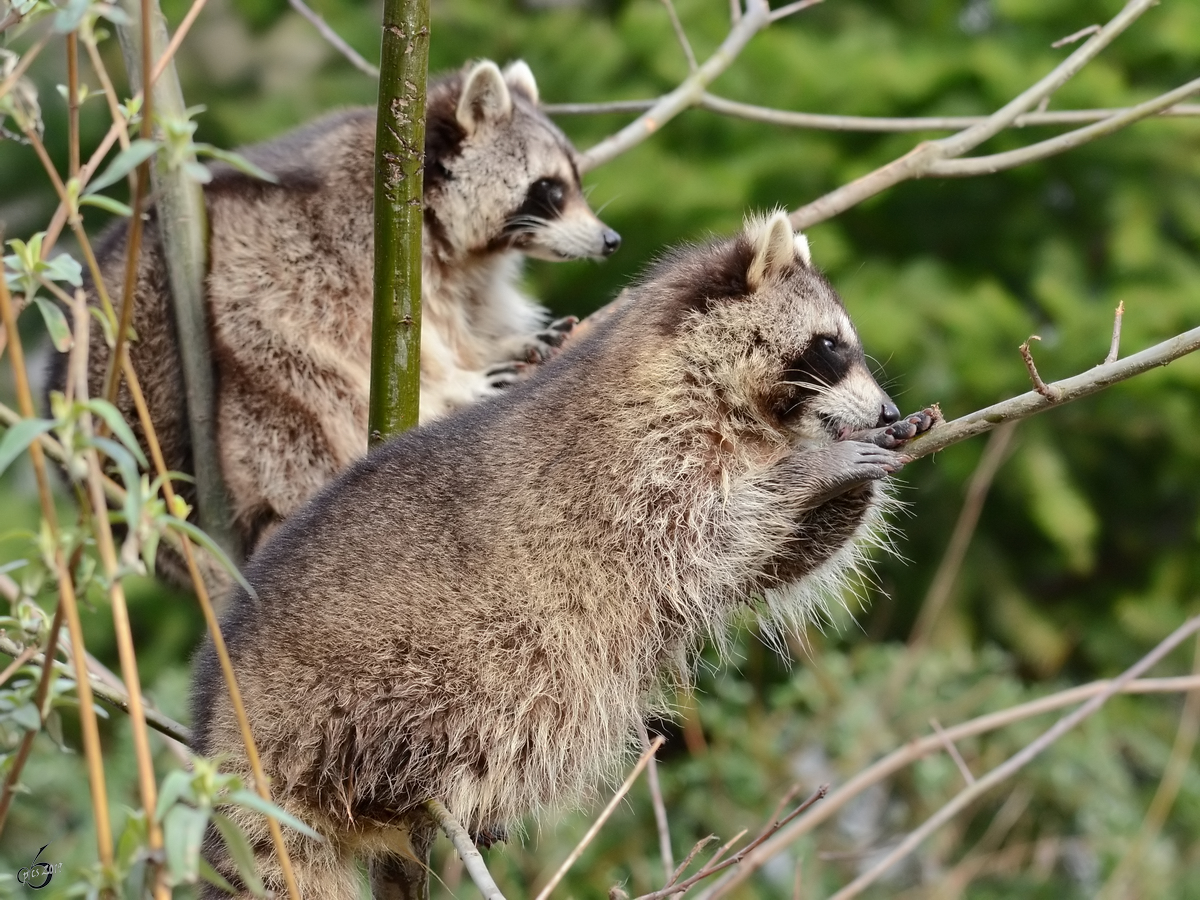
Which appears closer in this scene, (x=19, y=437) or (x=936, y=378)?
(x=19, y=437)

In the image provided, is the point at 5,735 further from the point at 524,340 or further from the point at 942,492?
the point at 942,492

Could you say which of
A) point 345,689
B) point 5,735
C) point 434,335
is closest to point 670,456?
point 345,689

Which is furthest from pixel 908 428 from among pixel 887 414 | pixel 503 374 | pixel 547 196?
pixel 547 196

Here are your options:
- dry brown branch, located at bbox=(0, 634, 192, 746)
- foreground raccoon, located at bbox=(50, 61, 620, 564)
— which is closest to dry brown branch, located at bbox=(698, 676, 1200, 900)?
dry brown branch, located at bbox=(0, 634, 192, 746)

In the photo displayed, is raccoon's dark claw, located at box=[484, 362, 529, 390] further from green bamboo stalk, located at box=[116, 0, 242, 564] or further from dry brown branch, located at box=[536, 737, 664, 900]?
dry brown branch, located at box=[536, 737, 664, 900]

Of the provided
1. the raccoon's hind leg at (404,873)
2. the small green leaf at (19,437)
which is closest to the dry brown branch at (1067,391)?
the raccoon's hind leg at (404,873)

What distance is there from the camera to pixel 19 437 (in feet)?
4.95

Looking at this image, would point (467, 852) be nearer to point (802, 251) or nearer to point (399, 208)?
point (399, 208)

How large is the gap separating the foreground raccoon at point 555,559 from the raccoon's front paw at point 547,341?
909 millimetres

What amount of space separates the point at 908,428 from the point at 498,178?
2.25 meters

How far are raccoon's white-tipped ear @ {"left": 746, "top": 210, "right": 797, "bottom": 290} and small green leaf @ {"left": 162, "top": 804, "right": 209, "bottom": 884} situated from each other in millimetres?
2408

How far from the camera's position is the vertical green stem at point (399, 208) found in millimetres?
2842

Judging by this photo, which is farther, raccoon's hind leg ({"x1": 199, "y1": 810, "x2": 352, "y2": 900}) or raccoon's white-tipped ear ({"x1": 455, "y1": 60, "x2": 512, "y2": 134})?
raccoon's white-tipped ear ({"x1": 455, "y1": 60, "x2": 512, "y2": 134})

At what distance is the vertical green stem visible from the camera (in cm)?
284
